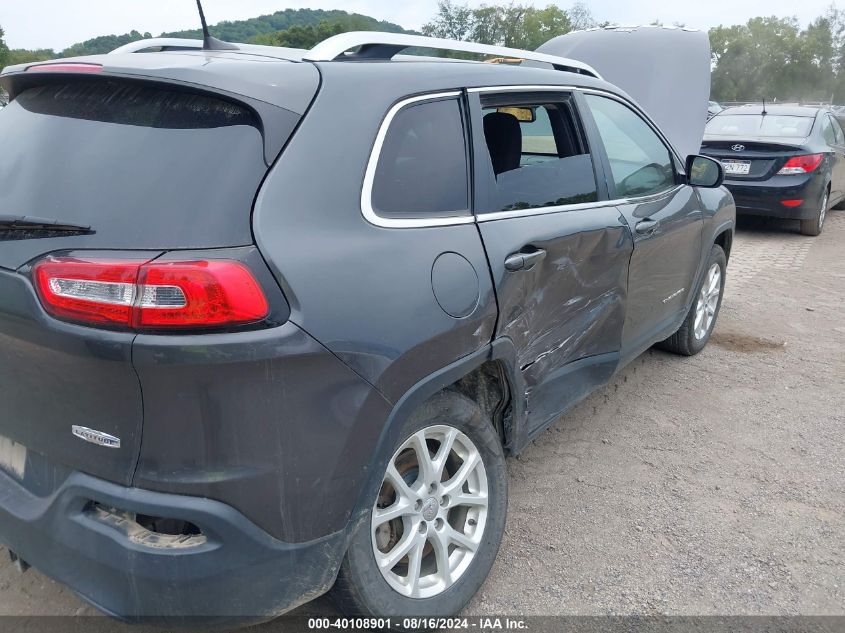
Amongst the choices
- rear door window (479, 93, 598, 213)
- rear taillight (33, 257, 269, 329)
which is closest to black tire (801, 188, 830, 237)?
rear door window (479, 93, 598, 213)

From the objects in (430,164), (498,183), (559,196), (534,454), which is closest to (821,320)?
(534,454)

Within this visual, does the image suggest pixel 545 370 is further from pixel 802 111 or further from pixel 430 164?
pixel 802 111

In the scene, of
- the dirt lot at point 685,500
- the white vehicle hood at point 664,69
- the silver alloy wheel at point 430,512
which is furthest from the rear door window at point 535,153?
the white vehicle hood at point 664,69

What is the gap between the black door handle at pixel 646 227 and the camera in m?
3.51

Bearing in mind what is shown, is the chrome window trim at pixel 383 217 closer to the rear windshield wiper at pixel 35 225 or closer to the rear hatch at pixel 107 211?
the rear hatch at pixel 107 211

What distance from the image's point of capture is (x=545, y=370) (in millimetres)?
2951

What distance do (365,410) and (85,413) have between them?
0.71 meters

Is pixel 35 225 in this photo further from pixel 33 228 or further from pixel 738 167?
pixel 738 167

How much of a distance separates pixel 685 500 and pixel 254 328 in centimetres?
230

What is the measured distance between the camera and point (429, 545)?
8.08 feet

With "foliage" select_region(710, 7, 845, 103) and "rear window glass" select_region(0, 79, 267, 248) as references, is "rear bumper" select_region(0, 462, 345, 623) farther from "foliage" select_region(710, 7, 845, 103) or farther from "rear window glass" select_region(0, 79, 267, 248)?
"foliage" select_region(710, 7, 845, 103)

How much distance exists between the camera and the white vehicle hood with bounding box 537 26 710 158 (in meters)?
7.11

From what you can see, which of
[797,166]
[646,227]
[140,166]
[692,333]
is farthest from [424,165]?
[797,166]

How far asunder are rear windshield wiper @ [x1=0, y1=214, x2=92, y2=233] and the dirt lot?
133 centimetres
